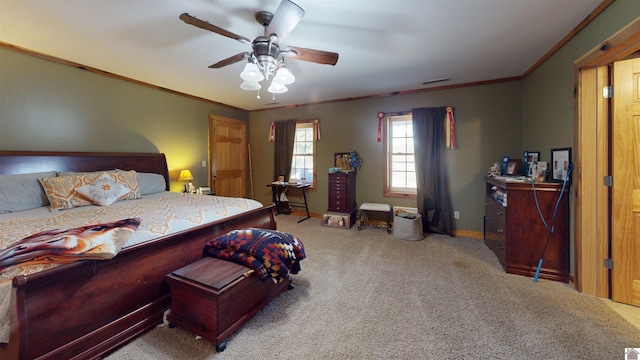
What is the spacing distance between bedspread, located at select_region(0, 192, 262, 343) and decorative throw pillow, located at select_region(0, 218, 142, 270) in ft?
0.16

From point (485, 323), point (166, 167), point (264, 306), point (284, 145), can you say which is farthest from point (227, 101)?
point (485, 323)

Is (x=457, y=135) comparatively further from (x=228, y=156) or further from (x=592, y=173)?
(x=228, y=156)

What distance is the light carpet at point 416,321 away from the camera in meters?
1.54

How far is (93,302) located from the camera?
1.44 meters

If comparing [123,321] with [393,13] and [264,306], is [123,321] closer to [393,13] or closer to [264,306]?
[264,306]

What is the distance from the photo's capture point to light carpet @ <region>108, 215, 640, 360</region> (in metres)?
1.54

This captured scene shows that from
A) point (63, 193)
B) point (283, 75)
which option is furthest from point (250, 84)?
point (63, 193)

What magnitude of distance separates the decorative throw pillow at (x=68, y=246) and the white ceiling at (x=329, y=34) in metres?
1.78

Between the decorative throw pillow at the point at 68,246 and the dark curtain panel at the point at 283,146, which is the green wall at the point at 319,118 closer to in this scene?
the dark curtain panel at the point at 283,146

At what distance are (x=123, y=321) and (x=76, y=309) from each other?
30 cm

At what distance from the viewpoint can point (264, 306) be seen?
6.50 ft

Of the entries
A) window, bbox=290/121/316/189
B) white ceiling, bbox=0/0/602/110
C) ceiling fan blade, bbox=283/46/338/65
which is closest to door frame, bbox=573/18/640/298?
white ceiling, bbox=0/0/602/110

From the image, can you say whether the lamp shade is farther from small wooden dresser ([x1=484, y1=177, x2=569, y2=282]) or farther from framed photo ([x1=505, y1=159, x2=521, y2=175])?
framed photo ([x1=505, y1=159, x2=521, y2=175])

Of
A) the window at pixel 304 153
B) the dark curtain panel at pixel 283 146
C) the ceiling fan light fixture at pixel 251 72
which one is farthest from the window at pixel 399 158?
the ceiling fan light fixture at pixel 251 72
